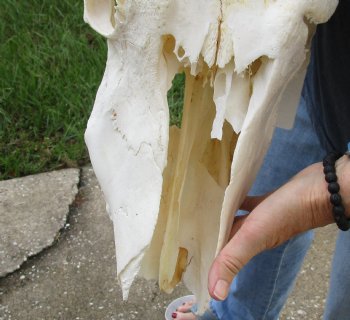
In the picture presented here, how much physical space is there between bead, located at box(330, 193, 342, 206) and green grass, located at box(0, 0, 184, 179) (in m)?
1.36

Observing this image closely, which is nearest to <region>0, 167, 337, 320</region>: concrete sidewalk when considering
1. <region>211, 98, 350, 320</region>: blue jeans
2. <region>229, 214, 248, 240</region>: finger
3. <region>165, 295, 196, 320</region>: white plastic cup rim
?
<region>165, 295, 196, 320</region>: white plastic cup rim

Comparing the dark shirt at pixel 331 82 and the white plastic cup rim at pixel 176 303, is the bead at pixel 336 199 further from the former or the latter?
the white plastic cup rim at pixel 176 303

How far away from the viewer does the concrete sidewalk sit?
1.82 m

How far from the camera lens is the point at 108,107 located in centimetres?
95

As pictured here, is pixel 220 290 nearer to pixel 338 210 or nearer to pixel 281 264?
pixel 338 210

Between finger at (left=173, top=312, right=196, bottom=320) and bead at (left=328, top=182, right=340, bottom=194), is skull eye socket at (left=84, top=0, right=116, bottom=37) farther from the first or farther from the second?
finger at (left=173, top=312, right=196, bottom=320)

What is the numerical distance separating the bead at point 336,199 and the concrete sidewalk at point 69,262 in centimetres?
100

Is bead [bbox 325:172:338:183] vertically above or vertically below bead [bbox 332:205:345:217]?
above

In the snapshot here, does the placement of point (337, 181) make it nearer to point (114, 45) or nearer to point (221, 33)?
point (221, 33)

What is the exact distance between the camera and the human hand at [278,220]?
2.99 ft

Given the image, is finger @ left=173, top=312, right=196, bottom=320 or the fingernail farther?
finger @ left=173, top=312, right=196, bottom=320

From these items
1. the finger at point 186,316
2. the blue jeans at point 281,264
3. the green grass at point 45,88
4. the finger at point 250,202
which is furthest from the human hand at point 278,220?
the green grass at point 45,88

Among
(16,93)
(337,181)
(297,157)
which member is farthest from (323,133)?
(16,93)

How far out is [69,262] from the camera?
195 centimetres
